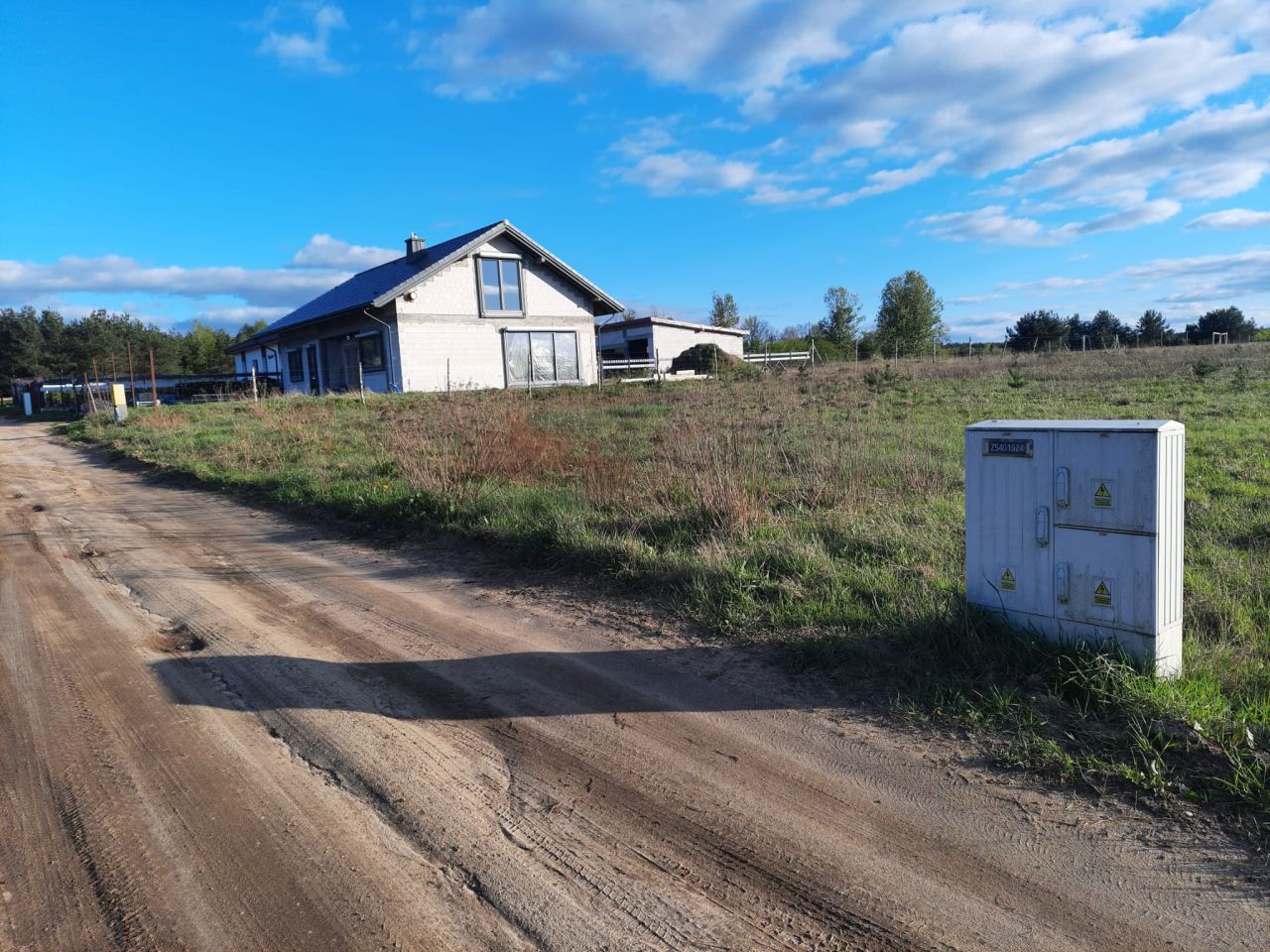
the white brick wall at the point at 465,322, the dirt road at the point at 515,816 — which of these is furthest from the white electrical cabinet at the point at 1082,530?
the white brick wall at the point at 465,322

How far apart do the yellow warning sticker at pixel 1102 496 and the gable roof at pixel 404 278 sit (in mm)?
26468

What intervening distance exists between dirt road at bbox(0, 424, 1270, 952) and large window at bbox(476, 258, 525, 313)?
26507 mm

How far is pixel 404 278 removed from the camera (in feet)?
99.1

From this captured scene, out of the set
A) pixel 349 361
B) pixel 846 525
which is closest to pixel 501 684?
pixel 846 525

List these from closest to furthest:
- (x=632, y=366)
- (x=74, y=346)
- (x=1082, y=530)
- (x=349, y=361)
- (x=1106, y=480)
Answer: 1. (x=1106, y=480)
2. (x=1082, y=530)
3. (x=349, y=361)
4. (x=632, y=366)
5. (x=74, y=346)

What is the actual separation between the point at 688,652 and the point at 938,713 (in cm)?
156

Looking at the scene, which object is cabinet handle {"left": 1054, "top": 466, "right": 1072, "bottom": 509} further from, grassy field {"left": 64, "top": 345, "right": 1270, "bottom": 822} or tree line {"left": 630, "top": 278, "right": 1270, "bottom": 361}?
tree line {"left": 630, "top": 278, "right": 1270, "bottom": 361}

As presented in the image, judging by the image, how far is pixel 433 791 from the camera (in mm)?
3486

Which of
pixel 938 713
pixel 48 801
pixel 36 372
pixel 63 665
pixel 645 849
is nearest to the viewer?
pixel 645 849

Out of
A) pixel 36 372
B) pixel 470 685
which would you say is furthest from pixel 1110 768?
pixel 36 372

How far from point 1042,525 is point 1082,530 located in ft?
0.65

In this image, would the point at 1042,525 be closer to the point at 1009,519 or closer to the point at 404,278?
the point at 1009,519

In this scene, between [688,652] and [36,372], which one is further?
[36,372]

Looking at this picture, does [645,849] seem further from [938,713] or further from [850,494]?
[850,494]
